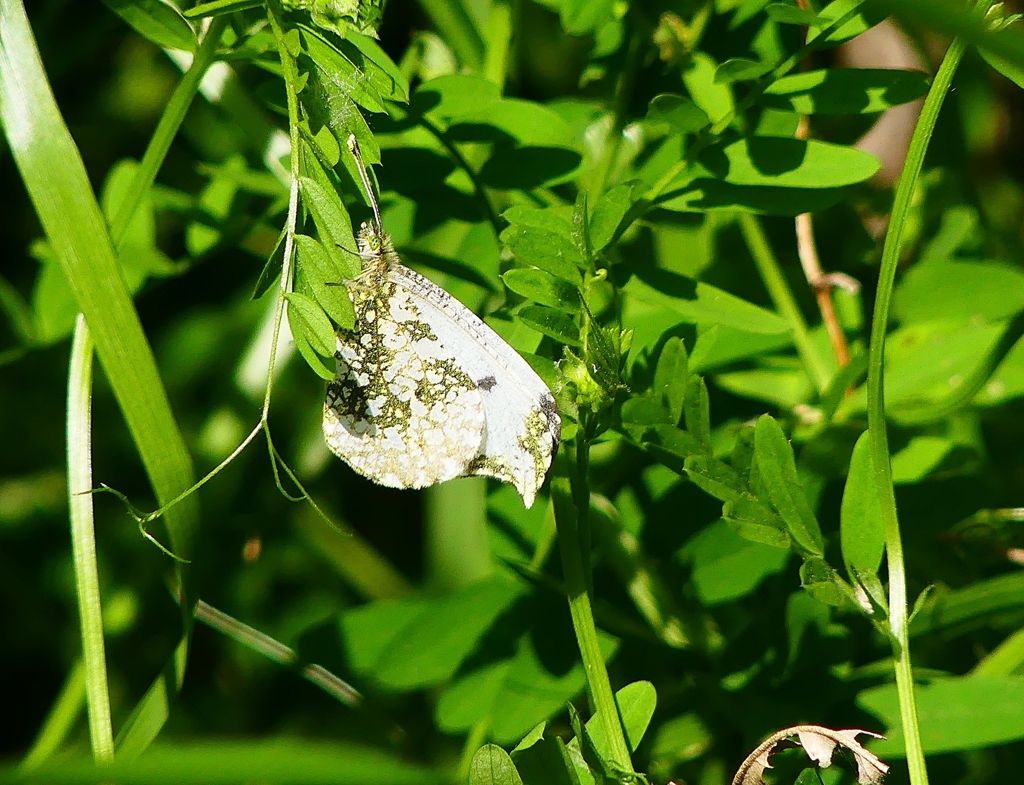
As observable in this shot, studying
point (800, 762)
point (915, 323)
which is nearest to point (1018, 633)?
point (800, 762)

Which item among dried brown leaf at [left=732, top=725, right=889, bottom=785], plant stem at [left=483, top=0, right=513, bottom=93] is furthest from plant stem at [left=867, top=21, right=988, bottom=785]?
plant stem at [left=483, top=0, right=513, bottom=93]

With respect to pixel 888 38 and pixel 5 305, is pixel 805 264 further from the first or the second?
pixel 5 305

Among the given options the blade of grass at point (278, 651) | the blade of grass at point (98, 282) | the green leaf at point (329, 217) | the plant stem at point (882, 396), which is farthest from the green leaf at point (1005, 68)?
the blade of grass at point (278, 651)

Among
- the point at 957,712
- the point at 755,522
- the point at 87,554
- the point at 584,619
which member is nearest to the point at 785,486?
the point at 755,522

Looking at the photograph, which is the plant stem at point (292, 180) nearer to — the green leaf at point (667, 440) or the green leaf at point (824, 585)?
the green leaf at point (667, 440)

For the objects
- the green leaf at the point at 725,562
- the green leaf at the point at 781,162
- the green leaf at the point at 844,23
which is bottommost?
the green leaf at the point at 725,562

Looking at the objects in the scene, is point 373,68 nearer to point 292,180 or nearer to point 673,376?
point 292,180
